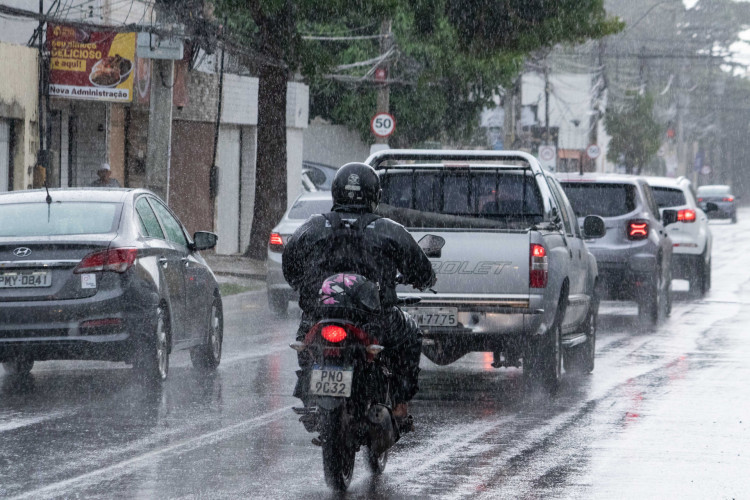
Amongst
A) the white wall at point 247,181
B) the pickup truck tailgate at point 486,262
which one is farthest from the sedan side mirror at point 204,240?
the white wall at point 247,181

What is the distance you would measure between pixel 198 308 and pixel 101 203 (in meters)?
1.45

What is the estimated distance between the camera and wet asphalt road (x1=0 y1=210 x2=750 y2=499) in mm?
7711

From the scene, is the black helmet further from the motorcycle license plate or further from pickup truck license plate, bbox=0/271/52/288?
pickup truck license plate, bbox=0/271/52/288

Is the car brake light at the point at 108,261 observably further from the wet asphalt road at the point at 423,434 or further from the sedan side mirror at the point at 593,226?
the sedan side mirror at the point at 593,226

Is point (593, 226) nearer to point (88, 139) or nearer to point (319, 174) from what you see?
point (88, 139)

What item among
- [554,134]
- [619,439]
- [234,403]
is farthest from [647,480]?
[554,134]

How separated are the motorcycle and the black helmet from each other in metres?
0.45

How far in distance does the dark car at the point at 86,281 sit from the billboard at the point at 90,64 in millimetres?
12066

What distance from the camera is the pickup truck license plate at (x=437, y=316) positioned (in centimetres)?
1099

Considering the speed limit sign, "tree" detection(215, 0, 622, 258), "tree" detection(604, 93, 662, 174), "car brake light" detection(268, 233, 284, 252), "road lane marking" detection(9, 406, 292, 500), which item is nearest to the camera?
"road lane marking" detection(9, 406, 292, 500)

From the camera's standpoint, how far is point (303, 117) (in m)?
35.9

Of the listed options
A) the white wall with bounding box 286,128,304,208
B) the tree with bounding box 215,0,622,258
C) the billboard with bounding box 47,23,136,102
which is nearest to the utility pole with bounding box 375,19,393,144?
the tree with bounding box 215,0,622,258

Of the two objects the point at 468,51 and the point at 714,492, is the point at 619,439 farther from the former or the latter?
the point at 468,51

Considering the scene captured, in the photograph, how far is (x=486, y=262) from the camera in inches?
430
